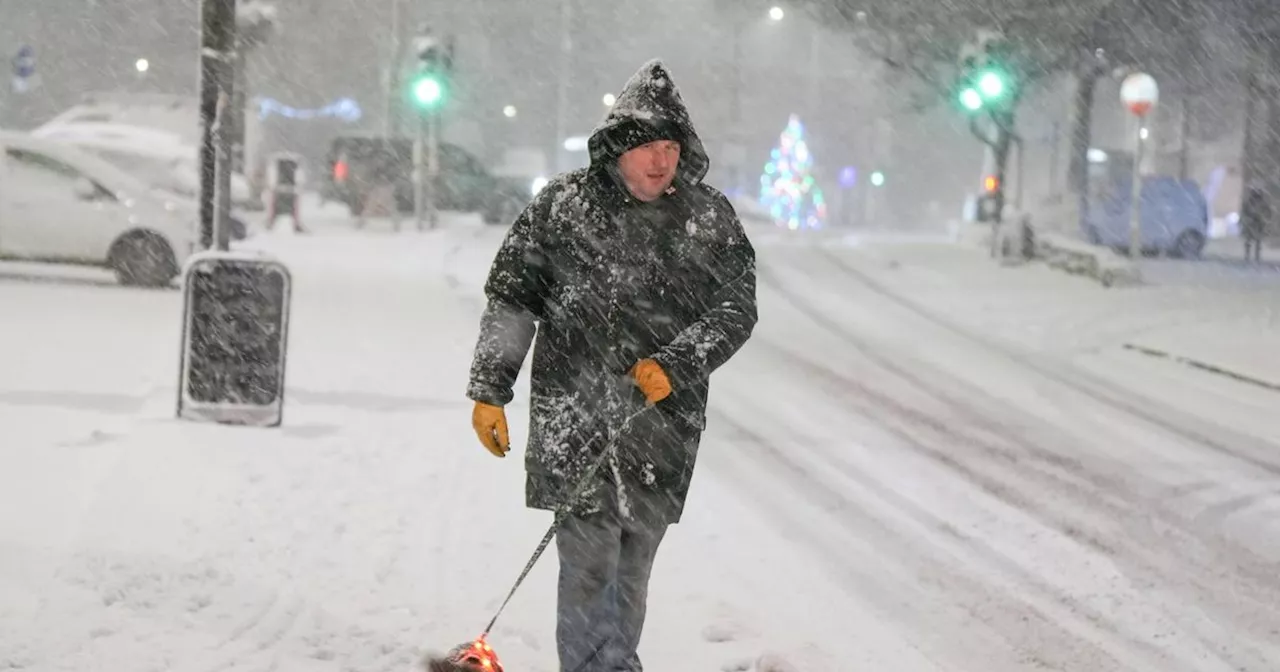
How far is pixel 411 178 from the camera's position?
33469mm

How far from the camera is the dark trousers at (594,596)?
164 inches

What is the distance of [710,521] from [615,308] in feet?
10.7

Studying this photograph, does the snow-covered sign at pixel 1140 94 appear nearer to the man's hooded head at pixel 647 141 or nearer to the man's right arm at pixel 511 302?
the man's hooded head at pixel 647 141

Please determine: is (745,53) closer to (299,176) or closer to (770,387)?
(299,176)

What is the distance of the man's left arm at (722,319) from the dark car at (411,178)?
88.1ft

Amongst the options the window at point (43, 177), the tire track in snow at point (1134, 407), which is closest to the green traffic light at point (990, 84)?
the tire track in snow at point (1134, 407)

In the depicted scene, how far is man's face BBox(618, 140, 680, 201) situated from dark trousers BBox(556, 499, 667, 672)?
2.74ft

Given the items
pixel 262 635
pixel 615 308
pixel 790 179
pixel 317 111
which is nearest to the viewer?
pixel 615 308

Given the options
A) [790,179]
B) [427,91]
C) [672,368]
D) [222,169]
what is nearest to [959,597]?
[672,368]

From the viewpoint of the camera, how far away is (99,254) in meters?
15.9

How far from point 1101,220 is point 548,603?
86.9 ft

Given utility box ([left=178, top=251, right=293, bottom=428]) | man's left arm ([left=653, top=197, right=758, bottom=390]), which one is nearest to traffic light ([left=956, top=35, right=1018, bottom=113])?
utility box ([left=178, top=251, right=293, bottom=428])

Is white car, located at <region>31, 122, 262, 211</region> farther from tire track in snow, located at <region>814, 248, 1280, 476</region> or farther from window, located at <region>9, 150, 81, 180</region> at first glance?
tire track in snow, located at <region>814, 248, 1280, 476</region>

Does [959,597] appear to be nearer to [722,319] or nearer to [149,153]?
[722,319]
